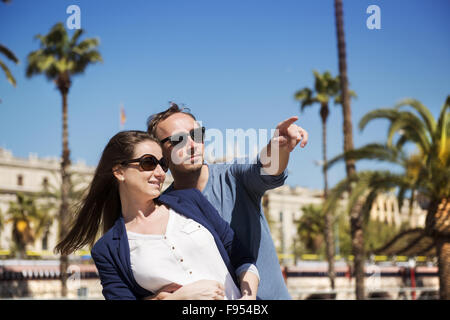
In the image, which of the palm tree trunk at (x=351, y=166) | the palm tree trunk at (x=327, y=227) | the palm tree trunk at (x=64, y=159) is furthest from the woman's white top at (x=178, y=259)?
the palm tree trunk at (x=327, y=227)

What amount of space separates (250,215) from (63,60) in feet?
80.3

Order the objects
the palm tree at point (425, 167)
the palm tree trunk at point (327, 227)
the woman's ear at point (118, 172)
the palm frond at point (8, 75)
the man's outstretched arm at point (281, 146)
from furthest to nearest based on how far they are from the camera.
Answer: the palm tree trunk at point (327, 227)
the palm frond at point (8, 75)
the palm tree at point (425, 167)
the woman's ear at point (118, 172)
the man's outstretched arm at point (281, 146)

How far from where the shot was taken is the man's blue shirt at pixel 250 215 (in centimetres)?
211

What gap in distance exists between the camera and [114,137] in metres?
2.06

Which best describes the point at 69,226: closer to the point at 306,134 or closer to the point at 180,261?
the point at 180,261

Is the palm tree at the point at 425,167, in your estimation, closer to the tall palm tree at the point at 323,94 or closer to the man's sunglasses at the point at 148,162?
the man's sunglasses at the point at 148,162

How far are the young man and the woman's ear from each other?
0.22 meters

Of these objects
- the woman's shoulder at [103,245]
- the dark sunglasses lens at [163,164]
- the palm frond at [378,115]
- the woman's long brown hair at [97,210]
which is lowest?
the woman's shoulder at [103,245]

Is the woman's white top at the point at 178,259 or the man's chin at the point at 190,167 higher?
the man's chin at the point at 190,167

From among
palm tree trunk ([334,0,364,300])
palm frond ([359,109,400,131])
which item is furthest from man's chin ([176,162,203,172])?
palm tree trunk ([334,0,364,300])

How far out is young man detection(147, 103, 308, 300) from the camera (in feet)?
6.93

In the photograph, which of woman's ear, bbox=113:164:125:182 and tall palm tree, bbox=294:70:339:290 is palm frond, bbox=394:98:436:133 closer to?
woman's ear, bbox=113:164:125:182

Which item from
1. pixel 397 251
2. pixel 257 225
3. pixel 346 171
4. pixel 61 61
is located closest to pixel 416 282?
pixel 397 251
